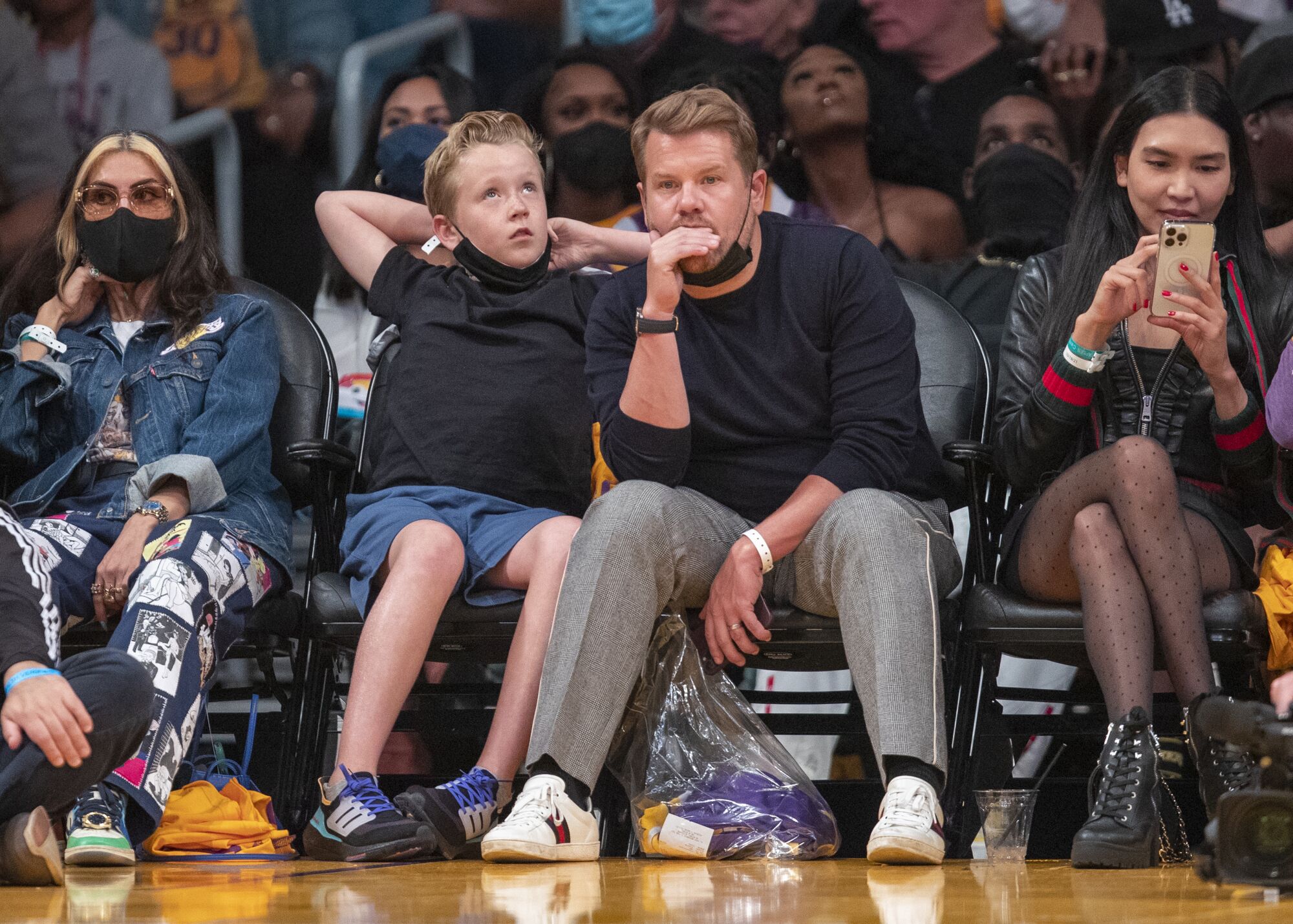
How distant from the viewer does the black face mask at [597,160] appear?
156 inches

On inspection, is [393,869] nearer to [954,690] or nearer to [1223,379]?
[954,690]

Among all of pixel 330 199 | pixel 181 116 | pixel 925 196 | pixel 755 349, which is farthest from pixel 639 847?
pixel 181 116

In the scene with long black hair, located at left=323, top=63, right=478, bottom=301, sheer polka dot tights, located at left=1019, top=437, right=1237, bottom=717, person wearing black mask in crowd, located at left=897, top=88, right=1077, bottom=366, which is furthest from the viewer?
long black hair, located at left=323, top=63, right=478, bottom=301

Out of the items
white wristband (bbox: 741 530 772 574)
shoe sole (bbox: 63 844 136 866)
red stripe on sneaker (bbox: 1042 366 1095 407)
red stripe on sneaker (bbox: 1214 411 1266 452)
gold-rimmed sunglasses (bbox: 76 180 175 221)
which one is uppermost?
gold-rimmed sunglasses (bbox: 76 180 175 221)

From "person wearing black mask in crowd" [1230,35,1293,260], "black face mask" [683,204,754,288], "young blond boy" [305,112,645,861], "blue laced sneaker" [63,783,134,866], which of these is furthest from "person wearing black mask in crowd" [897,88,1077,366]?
"blue laced sneaker" [63,783,134,866]

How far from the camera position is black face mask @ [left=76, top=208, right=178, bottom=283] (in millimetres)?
3086

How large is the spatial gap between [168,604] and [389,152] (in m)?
1.64

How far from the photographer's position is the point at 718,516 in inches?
102

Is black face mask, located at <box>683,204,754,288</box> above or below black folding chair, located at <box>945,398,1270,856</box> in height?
above

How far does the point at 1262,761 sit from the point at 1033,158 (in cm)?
228

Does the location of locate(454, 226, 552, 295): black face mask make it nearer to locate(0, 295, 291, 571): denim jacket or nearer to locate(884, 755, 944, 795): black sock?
locate(0, 295, 291, 571): denim jacket

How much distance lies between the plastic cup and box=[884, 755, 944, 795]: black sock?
0.27 ft

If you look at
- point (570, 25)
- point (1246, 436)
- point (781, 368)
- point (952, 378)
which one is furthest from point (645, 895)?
point (570, 25)

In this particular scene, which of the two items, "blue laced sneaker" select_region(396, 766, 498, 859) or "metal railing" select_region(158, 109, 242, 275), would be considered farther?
"metal railing" select_region(158, 109, 242, 275)
